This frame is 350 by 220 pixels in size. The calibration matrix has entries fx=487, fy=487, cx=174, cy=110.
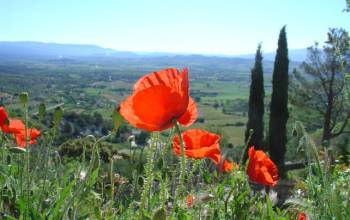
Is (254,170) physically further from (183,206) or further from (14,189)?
(14,189)

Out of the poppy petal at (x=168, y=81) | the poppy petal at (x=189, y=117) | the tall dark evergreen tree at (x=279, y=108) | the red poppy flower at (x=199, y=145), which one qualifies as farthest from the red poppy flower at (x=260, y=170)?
the tall dark evergreen tree at (x=279, y=108)

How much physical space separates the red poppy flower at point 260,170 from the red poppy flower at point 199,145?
16 cm

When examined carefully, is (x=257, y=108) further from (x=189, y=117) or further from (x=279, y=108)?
(x=189, y=117)

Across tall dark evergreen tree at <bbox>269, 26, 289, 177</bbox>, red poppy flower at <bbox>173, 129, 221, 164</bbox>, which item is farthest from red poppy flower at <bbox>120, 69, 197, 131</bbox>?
tall dark evergreen tree at <bbox>269, 26, 289, 177</bbox>

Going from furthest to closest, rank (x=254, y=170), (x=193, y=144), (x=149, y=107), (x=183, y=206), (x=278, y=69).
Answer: (x=278, y=69)
(x=254, y=170)
(x=193, y=144)
(x=183, y=206)
(x=149, y=107)

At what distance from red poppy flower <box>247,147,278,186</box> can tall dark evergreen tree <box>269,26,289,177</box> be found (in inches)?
881

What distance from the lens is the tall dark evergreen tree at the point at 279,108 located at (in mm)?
24547

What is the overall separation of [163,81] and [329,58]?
95.7ft

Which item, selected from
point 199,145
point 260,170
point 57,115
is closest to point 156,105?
point 57,115

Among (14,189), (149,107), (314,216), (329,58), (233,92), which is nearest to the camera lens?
(149,107)

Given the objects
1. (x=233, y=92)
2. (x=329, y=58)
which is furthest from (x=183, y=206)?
(x=233, y=92)

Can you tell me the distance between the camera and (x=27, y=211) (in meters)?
1.19

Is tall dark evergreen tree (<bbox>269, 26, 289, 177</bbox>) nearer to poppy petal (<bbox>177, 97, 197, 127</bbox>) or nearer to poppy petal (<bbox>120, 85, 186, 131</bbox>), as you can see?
poppy petal (<bbox>177, 97, 197, 127</bbox>)

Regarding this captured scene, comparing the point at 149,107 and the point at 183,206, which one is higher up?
the point at 149,107
